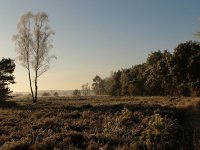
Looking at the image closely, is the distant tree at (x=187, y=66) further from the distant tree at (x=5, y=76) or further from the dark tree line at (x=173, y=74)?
the distant tree at (x=5, y=76)

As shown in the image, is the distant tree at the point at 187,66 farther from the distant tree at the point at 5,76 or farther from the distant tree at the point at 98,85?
the distant tree at the point at 98,85

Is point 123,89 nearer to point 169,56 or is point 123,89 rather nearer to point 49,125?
point 169,56

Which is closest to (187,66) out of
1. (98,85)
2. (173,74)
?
(173,74)

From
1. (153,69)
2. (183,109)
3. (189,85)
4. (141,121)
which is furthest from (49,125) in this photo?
(153,69)

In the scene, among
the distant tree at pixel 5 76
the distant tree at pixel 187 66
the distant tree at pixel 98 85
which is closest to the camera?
the distant tree at pixel 5 76

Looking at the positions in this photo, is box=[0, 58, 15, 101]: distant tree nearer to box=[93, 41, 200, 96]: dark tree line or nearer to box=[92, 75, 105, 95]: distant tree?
box=[93, 41, 200, 96]: dark tree line

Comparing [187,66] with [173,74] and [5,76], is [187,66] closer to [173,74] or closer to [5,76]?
[173,74]

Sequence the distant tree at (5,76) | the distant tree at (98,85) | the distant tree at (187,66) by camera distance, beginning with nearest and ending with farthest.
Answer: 1. the distant tree at (5,76)
2. the distant tree at (187,66)
3. the distant tree at (98,85)

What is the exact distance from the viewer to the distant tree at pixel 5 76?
45.9 metres

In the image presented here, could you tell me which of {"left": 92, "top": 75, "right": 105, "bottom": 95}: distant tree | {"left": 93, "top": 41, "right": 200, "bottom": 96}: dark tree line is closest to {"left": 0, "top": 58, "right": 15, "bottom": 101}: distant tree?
{"left": 93, "top": 41, "right": 200, "bottom": 96}: dark tree line

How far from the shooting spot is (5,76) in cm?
4838

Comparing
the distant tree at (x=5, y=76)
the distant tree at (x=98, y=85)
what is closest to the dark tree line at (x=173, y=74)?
the distant tree at (x=5, y=76)

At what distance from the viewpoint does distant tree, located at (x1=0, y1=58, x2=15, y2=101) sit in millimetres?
45938

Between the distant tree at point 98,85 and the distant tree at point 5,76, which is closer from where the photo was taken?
the distant tree at point 5,76
